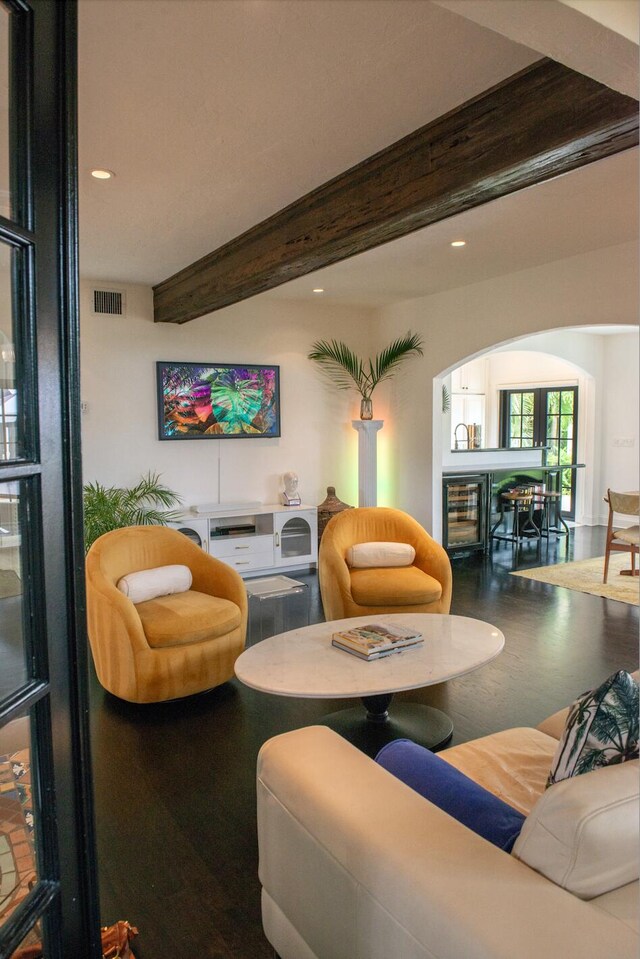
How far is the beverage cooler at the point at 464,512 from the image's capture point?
6.93 meters

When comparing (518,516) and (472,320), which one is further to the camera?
(518,516)

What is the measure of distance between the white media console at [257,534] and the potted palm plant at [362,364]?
4.32 feet

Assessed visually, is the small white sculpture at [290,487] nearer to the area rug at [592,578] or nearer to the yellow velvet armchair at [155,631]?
the area rug at [592,578]

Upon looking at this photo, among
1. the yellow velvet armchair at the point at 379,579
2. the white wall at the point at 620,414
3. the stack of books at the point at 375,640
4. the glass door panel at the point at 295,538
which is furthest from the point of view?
the white wall at the point at 620,414

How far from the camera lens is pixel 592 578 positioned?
6082 millimetres

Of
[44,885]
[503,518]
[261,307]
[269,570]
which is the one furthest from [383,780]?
[503,518]

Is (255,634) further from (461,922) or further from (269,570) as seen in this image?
(461,922)

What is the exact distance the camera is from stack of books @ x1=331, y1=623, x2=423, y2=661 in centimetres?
277

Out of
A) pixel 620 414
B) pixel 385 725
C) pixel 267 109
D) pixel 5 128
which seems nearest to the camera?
pixel 5 128

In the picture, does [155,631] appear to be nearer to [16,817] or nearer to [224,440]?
[16,817]

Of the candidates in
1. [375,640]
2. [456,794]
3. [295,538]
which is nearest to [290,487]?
[295,538]

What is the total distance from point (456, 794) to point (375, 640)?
1.25 meters

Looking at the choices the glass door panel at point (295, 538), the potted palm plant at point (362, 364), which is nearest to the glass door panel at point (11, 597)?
the glass door panel at point (295, 538)

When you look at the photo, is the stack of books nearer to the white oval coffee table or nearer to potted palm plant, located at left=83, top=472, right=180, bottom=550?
the white oval coffee table
